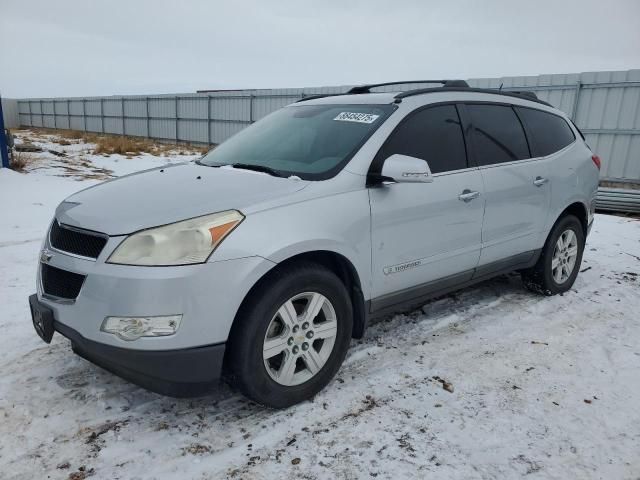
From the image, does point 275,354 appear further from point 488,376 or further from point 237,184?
point 488,376

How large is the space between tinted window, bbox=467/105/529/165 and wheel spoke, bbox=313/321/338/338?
5.73 feet

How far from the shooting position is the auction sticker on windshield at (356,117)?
3.15m

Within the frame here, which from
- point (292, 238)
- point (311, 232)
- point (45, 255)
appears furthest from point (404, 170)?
point (45, 255)

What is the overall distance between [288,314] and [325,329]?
28 centimetres

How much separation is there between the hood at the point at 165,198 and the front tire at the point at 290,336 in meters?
0.45

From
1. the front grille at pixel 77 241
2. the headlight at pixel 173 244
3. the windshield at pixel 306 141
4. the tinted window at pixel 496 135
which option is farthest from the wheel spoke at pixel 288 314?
the tinted window at pixel 496 135

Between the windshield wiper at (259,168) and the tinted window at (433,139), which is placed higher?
the tinted window at (433,139)

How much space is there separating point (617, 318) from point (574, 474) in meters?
2.29

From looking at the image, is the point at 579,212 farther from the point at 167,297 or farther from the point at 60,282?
the point at 60,282

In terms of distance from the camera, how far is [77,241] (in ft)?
7.93

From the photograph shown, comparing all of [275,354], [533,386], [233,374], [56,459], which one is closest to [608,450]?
[533,386]

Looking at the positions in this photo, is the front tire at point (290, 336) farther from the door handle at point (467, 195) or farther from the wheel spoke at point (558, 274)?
the wheel spoke at point (558, 274)

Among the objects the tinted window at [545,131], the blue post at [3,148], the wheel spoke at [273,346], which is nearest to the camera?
the wheel spoke at [273,346]

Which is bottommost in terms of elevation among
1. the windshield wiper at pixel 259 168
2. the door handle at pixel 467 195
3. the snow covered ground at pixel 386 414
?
the snow covered ground at pixel 386 414
